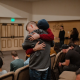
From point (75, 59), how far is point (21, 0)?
16.0ft

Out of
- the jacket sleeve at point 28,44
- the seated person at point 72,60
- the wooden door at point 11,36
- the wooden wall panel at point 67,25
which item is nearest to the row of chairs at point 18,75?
the jacket sleeve at point 28,44

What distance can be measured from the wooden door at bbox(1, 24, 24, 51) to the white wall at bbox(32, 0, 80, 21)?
1.54 m

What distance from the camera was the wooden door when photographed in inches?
275

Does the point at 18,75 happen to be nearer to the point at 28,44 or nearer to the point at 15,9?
the point at 28,44

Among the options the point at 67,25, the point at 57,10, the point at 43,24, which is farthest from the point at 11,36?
the point at 43,24

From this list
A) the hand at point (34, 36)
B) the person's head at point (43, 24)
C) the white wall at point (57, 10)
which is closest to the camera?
the hand at point (34, 36)

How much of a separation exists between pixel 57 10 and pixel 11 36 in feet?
11.2

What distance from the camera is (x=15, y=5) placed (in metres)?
5.99

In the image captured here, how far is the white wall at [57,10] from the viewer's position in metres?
5.49

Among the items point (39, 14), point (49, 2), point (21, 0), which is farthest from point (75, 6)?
point (21, 0)

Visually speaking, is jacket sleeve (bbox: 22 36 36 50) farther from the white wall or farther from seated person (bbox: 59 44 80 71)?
the white wall

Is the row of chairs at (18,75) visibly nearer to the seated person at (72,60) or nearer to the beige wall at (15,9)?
the seated person at (72,60)

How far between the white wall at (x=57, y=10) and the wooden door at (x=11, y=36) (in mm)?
1542

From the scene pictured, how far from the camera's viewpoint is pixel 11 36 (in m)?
7.17
